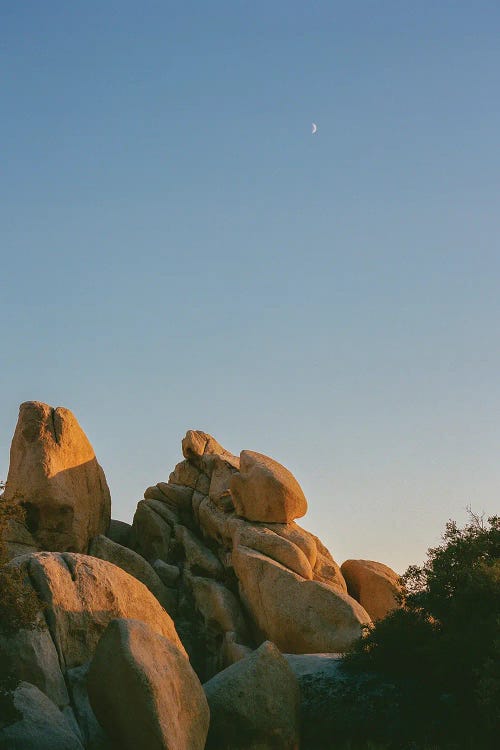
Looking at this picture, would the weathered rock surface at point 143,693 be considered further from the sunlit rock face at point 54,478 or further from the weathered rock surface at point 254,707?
the sunlit rock face at point 54,478

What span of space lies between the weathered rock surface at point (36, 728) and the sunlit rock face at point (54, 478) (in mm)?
20390

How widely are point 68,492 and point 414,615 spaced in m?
20.9

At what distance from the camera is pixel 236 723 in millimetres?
29547

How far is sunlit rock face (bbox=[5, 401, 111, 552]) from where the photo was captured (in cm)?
4694

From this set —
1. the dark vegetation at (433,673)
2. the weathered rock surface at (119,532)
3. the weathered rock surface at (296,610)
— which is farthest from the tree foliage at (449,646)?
the weathered rock surface at (119,532)

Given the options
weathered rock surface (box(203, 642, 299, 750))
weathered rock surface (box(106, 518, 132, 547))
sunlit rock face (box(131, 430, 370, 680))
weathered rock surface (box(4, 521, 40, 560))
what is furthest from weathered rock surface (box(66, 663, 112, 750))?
weathered rock surface (box(106, 518, 132, 547))

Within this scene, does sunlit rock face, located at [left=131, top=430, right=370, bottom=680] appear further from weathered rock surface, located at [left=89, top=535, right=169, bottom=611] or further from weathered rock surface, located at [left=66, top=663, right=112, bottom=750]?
weathered rock surface, located at [left=66, top=663, right=112, bottom=750]

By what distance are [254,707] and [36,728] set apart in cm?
776

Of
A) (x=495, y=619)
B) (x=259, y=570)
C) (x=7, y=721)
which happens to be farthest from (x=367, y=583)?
(x=7, y=721)

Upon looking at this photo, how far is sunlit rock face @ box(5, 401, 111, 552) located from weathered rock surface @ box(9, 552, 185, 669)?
14513 millimetres

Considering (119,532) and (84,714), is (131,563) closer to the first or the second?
(119,532)

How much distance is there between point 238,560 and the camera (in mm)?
49875

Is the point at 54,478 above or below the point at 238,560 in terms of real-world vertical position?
above

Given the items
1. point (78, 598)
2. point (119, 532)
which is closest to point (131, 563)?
point (119, 532)
